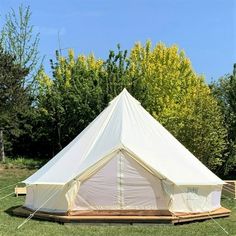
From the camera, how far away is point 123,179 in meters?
11.6

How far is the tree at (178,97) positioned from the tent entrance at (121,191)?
8.07 metres

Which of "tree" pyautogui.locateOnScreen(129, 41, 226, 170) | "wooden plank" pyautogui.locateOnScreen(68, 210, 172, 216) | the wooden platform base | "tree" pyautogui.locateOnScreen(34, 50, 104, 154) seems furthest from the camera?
"tree" pyautogui.locateOnScreen(34, 50, 104, 154)

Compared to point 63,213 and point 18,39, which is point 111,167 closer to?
point 63,213

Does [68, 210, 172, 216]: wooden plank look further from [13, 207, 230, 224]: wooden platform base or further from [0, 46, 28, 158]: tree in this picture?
[0, 46, 28, 158]: tree

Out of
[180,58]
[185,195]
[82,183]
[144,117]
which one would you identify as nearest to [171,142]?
[144,117]

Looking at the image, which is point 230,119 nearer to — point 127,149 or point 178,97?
point 178,97

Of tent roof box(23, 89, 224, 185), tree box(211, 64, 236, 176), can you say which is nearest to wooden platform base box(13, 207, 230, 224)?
tent roof box(23, 89, 224, 185)

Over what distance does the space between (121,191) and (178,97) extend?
Answer: 2017cm

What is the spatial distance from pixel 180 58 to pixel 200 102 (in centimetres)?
1474

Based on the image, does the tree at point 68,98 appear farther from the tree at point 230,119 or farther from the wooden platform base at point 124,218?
the wooden platform base at point 124,218

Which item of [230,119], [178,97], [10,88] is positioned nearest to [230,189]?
[230,119]

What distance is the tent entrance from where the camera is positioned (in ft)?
37.7

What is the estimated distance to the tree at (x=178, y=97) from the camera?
64.0 feet

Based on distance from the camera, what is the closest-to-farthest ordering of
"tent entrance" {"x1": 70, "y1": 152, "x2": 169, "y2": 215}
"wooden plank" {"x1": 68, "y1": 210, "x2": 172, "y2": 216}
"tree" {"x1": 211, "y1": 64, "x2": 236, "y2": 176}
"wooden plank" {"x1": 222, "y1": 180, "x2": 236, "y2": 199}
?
"wooden plank" {"x1": 68, "y1": 210, "x2": 172, "y2": 216}
"tent entrance" {"x1": 70, "y1": 152, "x2": 169, "y2": 215}
"wooden plank" {"x1": 222, "y1": 180, "x2": 236, "y2": 199}
"tree" {"x1": 211, "y1": 64, "x2": 236, "y2": 176}
